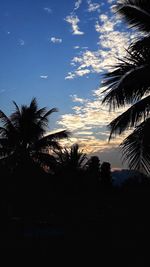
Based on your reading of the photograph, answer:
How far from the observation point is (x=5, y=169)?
23734 mm

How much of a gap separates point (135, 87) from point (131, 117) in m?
0.69

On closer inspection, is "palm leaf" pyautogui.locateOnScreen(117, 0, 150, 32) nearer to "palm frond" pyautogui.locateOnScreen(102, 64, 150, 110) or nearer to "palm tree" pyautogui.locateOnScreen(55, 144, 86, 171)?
"palm frond" pyautogui.locateOnScreen(102, 64, 150, 110)

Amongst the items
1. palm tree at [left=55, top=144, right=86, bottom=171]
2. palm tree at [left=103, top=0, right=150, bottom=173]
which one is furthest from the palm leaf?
palm tree at [left=55, top=144, right=86, bottom=171]

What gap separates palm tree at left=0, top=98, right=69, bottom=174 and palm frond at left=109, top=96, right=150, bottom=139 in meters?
14.6

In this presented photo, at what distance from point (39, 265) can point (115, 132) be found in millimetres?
4246

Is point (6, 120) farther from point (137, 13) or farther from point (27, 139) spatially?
point (137, 13)

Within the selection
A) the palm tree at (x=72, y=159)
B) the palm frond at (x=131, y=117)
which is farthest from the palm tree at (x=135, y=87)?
the palm tree at (x=72, y=159)

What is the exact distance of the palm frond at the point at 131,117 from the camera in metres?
9.23

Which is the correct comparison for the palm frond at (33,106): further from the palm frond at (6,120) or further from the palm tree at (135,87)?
the palm tree at (135,87)

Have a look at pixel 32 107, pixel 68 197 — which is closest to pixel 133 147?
pixel 68 197

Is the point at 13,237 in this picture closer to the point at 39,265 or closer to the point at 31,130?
the point at 39,265

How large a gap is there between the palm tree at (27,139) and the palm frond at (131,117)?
14567 mm

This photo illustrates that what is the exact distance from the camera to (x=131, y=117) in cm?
941

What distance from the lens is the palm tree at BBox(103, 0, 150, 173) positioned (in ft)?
29.1
